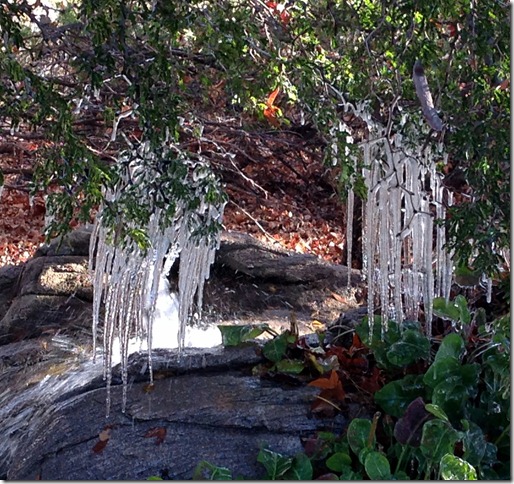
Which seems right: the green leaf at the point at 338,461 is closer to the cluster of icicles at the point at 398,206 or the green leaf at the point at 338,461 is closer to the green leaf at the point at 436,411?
the green leaf at the point at 436,411

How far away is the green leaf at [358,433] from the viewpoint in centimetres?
329

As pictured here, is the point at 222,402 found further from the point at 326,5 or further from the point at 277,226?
the point at 277,226

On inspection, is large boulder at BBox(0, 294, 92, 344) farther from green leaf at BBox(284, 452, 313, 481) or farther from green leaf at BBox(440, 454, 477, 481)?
green leaf at BBox(440, 454, 477, 481)

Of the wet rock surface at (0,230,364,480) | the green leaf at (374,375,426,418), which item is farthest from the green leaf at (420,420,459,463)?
the wet rock surface at (0,230,364,480)

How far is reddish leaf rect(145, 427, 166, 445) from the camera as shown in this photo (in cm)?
350

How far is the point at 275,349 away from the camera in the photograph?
3846mm

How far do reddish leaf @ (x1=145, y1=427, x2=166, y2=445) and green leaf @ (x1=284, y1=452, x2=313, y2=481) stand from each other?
56cm

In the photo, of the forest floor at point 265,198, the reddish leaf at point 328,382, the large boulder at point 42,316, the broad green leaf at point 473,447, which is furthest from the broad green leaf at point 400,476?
the forest floor at point 265,198

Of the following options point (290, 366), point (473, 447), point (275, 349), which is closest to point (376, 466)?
point (473, 447)

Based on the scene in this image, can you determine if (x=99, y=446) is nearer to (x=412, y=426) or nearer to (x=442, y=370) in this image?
(x=412, y=426)

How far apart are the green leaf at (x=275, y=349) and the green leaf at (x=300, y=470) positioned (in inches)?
24.4

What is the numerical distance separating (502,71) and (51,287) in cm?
375

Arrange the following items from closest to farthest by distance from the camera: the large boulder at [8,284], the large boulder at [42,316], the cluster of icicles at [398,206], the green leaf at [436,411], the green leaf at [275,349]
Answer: the green leaf at [436,411]
the cluster of icicles at [398,206]
the green leaf at [275,349]
the large boulder at [42,316]
the large boulder at [8,284]

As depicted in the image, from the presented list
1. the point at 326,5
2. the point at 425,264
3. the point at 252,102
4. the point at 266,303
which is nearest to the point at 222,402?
the point at 425,264
